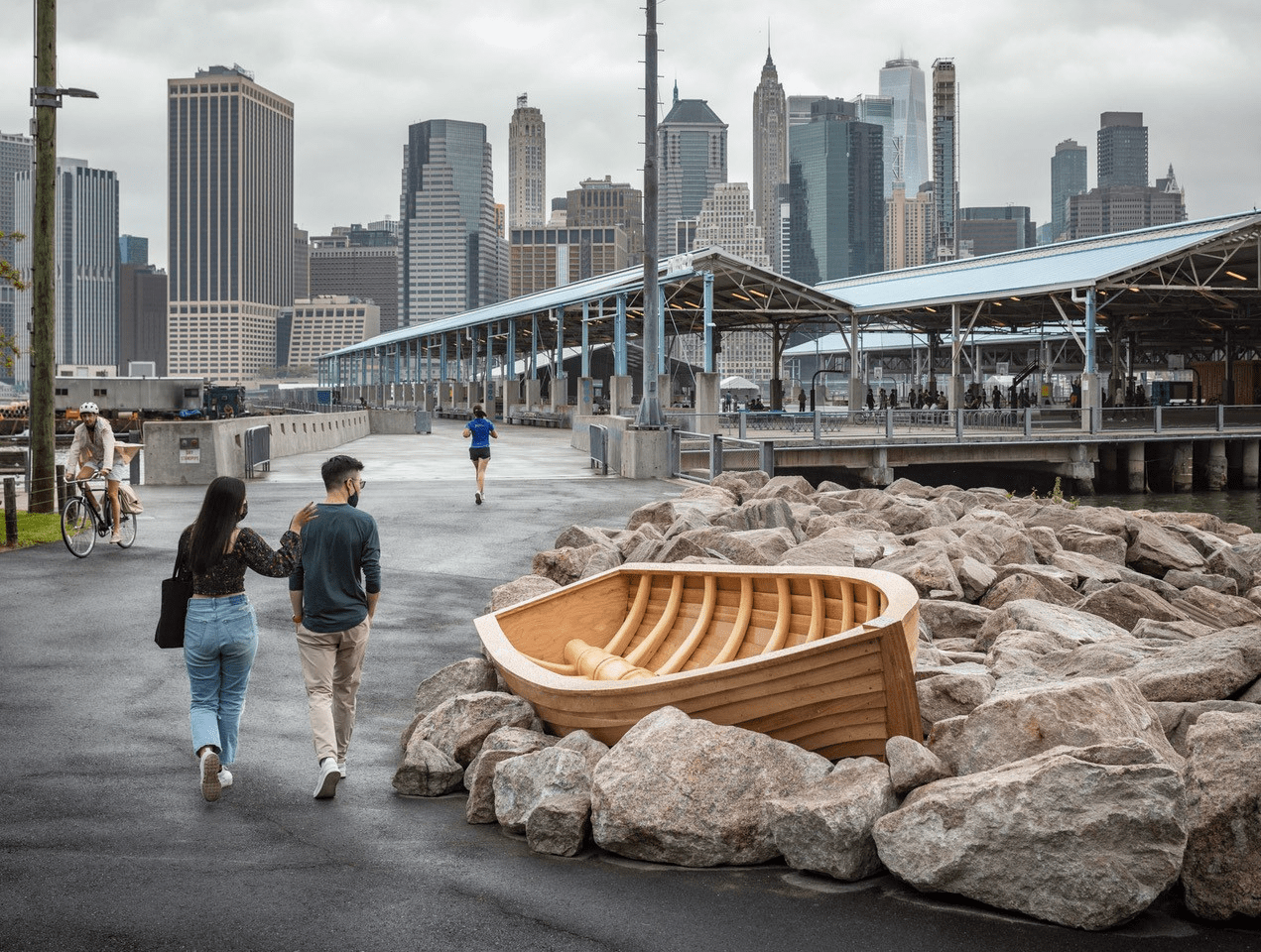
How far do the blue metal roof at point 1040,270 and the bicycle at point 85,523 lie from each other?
109 feet

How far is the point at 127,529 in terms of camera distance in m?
15.8

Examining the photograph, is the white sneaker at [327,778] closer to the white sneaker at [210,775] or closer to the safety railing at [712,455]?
the white sneaker at [210,775]

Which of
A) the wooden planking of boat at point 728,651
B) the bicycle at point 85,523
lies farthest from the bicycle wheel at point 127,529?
the wooden planking of boat at point 728,651

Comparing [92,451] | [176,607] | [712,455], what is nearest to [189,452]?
[92,451]

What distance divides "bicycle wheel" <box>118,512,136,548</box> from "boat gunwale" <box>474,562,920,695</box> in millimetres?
8622

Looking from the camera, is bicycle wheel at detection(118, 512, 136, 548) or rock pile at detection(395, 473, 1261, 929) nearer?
rock pile at detection(395, 473, 1261, 929)

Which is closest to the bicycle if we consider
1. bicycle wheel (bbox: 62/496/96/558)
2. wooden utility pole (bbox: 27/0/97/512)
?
bicycle wheel (bbox: 62/496/96/558)

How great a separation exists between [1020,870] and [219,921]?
344 cm

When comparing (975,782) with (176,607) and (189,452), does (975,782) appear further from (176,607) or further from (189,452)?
(189,452)

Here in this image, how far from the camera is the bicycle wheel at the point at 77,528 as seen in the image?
1462 cm

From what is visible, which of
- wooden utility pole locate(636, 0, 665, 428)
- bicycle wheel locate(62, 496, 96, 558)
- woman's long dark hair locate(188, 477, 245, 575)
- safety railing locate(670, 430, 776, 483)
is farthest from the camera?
safety railing locate(670, 430, 776, 483)

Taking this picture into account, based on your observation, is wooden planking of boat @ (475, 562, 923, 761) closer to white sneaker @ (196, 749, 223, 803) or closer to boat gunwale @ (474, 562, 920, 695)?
boat gunwale @ (474, 562, 920, 695)

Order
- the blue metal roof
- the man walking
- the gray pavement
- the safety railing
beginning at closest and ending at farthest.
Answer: the gray pavement, the man walking, the safety railing, the blue metal roof

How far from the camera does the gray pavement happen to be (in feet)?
16.6
